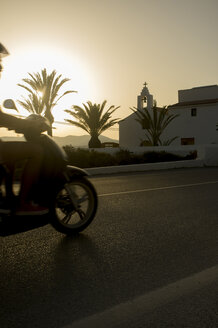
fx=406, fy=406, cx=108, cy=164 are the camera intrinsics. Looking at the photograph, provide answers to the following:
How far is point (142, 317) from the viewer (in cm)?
250

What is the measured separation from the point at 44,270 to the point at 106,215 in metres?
2.64

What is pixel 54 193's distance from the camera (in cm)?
433

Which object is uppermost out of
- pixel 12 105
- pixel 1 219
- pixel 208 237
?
pixel 12 105

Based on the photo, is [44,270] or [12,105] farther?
[12,105]

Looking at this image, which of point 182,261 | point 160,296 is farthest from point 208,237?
point 160,296

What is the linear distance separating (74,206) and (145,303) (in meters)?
2.04

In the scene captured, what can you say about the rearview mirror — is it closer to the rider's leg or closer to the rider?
the rider

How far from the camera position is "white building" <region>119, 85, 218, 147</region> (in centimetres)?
4769

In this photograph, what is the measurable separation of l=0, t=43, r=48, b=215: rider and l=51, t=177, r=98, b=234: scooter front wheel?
14.6 inches

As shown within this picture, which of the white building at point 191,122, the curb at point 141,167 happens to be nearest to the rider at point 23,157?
the curb at point 141,167

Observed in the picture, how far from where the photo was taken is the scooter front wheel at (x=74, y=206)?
4531 mm

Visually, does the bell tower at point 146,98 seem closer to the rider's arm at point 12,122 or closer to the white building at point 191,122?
the white building at point 191,122

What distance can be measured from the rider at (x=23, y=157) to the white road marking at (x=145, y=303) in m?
1.62

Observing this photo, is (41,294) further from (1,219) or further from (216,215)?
(216,215)
